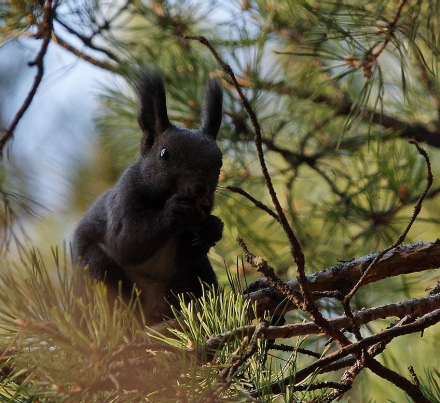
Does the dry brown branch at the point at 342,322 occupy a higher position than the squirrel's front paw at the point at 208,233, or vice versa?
the squirrel's front paw at the point at 208,233

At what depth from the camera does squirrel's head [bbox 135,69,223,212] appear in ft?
5.60

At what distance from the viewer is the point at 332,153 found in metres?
2.44

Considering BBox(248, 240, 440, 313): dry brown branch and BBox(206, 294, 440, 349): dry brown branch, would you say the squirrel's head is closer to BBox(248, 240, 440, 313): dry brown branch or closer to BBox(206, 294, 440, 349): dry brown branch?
BBox(248, 240, 440, 313): dry brown branch

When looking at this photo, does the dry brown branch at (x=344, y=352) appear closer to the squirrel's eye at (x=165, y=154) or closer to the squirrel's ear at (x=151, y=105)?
the squirrel's eye at (x=165, y=154)

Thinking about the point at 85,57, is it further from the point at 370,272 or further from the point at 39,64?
the point at 370,272

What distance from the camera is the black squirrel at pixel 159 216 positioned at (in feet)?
5.63

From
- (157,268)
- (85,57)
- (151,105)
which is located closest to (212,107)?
(151,105)

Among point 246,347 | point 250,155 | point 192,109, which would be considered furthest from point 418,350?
point 246,347

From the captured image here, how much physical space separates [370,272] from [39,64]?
95cm

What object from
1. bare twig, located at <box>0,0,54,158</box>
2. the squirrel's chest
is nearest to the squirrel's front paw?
the squirrel's chest

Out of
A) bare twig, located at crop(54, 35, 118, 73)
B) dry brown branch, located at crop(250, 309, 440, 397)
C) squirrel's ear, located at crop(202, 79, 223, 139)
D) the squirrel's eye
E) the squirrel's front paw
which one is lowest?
dry brown branch, located at crop(250, 309, 440, 397)

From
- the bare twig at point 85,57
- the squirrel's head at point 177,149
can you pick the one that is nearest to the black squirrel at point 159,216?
the squirrel's head at point 177,149

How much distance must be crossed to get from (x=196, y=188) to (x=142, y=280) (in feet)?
1.32

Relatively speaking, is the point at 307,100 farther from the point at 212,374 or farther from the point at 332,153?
the point at 212,374
